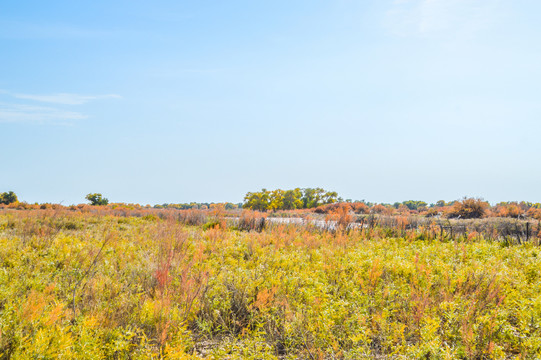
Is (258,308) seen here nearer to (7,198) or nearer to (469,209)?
(469,209)

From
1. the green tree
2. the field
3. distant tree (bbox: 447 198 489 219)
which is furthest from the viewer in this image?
the green tree

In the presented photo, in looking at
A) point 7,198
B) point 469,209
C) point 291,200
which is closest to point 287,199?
point 291,200

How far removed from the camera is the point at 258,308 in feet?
16.8

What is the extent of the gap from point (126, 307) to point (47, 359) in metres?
1.47

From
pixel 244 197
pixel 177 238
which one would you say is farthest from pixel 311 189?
pixel 177 238

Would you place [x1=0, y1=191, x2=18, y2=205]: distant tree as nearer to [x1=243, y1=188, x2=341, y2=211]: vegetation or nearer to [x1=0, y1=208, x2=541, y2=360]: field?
[x1=243, y1=188, x2=341, y2=211]: vegetation

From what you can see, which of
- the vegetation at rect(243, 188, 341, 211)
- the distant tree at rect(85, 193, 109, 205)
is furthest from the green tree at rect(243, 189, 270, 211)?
the distant tree at rect(85, 193, 109, 205)

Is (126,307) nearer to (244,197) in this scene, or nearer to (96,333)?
(96,333)

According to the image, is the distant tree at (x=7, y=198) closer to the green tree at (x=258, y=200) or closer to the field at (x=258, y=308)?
the green tree at (x=258, y=200)

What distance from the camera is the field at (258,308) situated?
358 centimetres

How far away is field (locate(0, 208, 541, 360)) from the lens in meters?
3.58

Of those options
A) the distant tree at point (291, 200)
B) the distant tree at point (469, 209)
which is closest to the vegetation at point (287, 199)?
the distant tree at point (291, 200)

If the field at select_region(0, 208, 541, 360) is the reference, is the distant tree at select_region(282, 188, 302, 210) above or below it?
above

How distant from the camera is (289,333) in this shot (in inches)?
164
